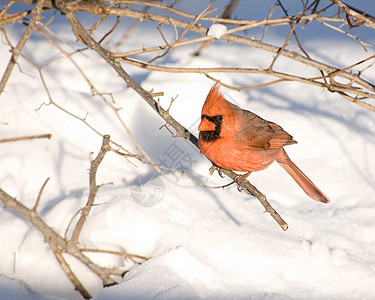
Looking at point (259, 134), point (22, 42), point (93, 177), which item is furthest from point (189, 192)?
point (22, 42)

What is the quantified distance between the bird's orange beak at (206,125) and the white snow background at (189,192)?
0.71 metres

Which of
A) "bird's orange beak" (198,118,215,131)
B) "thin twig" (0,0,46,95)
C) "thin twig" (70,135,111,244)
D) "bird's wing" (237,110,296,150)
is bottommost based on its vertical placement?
"thin twig" (70,135,111,244)

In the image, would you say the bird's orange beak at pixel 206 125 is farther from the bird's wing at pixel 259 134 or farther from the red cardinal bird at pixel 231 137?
the bird's wing at pixel 259 134

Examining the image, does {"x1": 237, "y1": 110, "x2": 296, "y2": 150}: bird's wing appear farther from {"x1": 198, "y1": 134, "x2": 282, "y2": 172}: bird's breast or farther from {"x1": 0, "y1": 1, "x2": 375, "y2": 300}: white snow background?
{"x1": 0, "y1": 1, "x2": 375, "y2": 300}: white snow background

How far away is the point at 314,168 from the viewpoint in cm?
298

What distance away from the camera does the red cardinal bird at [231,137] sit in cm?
185

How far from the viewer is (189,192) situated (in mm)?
2639

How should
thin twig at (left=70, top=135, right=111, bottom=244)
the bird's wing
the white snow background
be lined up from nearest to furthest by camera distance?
thin twig at (left=70, top=135, right=111, bottom=244) < the bird's wing < the white snow background

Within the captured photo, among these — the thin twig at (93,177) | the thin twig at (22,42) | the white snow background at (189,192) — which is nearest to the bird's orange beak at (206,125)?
the thin twig at (93,177)

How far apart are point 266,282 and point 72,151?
145 centimetres

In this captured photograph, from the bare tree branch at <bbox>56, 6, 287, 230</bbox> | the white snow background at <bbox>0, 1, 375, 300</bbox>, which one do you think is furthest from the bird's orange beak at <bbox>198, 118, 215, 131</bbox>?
the white snow background at <bbox>0, 1, 375, 300</bbox>

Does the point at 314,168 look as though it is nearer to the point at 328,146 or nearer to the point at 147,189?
the point at 328,146

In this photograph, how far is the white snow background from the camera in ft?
7.17

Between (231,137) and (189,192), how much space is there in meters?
0.75
